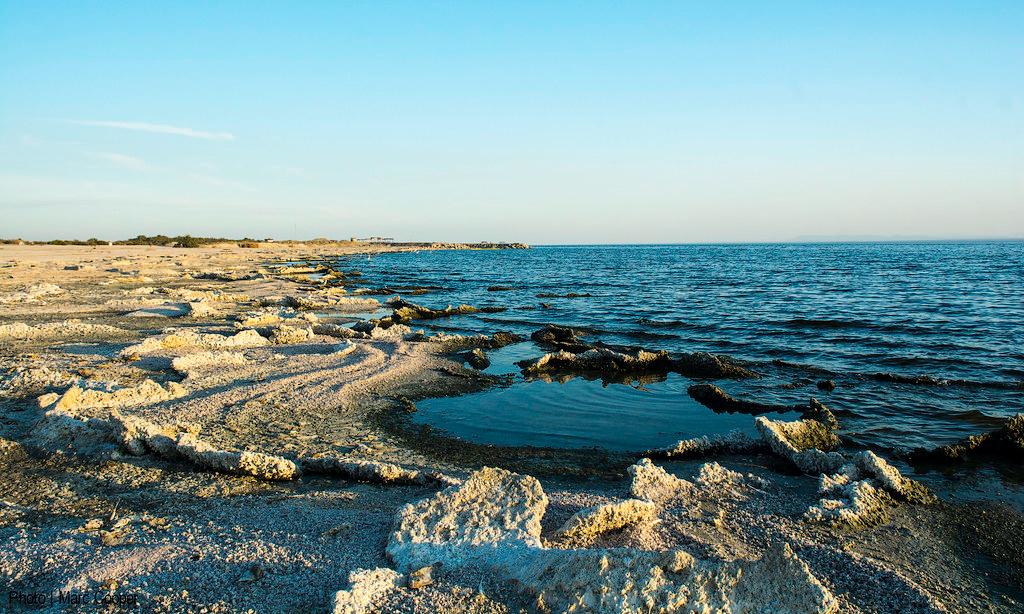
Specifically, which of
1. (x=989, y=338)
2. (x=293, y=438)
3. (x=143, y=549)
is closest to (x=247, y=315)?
(x=293, y=438)

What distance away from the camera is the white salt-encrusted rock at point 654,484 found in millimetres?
6168

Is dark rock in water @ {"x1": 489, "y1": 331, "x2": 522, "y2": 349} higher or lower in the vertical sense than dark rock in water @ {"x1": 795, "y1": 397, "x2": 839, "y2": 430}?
higher

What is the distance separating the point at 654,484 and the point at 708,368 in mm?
7632

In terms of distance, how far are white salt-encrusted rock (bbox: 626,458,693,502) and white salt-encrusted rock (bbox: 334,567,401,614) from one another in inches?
115

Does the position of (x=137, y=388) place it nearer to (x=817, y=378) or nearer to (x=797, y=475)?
(x=797, y=475)

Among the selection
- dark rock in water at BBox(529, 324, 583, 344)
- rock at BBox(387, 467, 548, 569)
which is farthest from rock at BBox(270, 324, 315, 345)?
rock at BBox(387, 467, 548, 569)

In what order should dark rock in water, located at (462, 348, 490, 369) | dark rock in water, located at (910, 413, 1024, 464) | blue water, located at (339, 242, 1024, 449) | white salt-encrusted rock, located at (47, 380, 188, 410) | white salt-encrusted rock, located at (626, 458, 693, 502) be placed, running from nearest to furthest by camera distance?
white salt-encrusted rock, located at (626, 458, 693, 502)
dark rock in water, located at (910, 413, 1024, 464)
white salt-encrusted rock, located at (47, 380, 188, 410)
blue water, located at (339, 242, 1024, 449)
dark rock in water, located at (462, 348, 490, 369)

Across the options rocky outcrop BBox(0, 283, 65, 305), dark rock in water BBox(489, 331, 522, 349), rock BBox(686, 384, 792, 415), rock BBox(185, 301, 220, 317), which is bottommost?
rock BBox(686, 384, 792, 415)

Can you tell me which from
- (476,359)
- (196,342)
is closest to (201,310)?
(196,342)

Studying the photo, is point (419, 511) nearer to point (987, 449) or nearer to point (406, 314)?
point (987, 449)

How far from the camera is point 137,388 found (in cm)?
934

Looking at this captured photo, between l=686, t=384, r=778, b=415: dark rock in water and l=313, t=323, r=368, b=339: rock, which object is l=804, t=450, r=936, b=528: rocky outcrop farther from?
l=313, t=323, r=368, b=339: rock

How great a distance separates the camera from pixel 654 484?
6.37 m

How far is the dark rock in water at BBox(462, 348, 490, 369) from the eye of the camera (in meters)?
13.9
